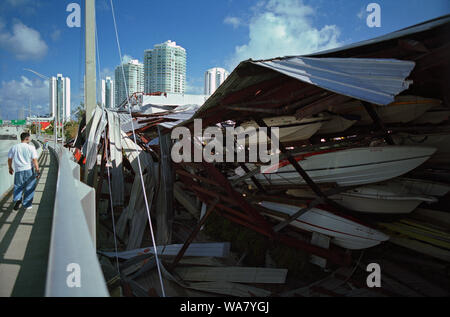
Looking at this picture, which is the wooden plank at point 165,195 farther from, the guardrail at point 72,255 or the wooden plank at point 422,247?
the guardrail at point 72,255

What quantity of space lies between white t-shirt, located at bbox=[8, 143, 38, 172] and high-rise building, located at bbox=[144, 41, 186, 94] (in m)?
42.6

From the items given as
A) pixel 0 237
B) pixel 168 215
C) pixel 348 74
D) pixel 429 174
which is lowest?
pixel 168 215

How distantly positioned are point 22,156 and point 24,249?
3476 mm

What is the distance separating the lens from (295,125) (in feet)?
16.3

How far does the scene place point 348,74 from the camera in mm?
2725

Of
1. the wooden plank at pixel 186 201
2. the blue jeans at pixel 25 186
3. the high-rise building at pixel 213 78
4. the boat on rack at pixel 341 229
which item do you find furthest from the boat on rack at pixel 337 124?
the high-rise building at pixel 213 78

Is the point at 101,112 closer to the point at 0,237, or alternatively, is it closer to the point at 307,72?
the point at 0,237

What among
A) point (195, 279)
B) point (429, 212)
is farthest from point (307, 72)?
point (195, 279)

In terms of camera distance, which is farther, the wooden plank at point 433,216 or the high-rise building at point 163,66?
the high-rise building at point 163,66

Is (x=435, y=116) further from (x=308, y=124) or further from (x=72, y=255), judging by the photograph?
(x=72, y=255)

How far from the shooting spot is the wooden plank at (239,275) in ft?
15.2

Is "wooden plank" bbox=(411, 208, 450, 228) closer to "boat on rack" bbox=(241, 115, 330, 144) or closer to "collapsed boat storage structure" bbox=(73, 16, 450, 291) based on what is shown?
"collapsed boat storage structure" bbox=(73, 16, 450, 291)

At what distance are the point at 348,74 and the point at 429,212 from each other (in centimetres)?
331

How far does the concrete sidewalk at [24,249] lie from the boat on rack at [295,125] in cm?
370
